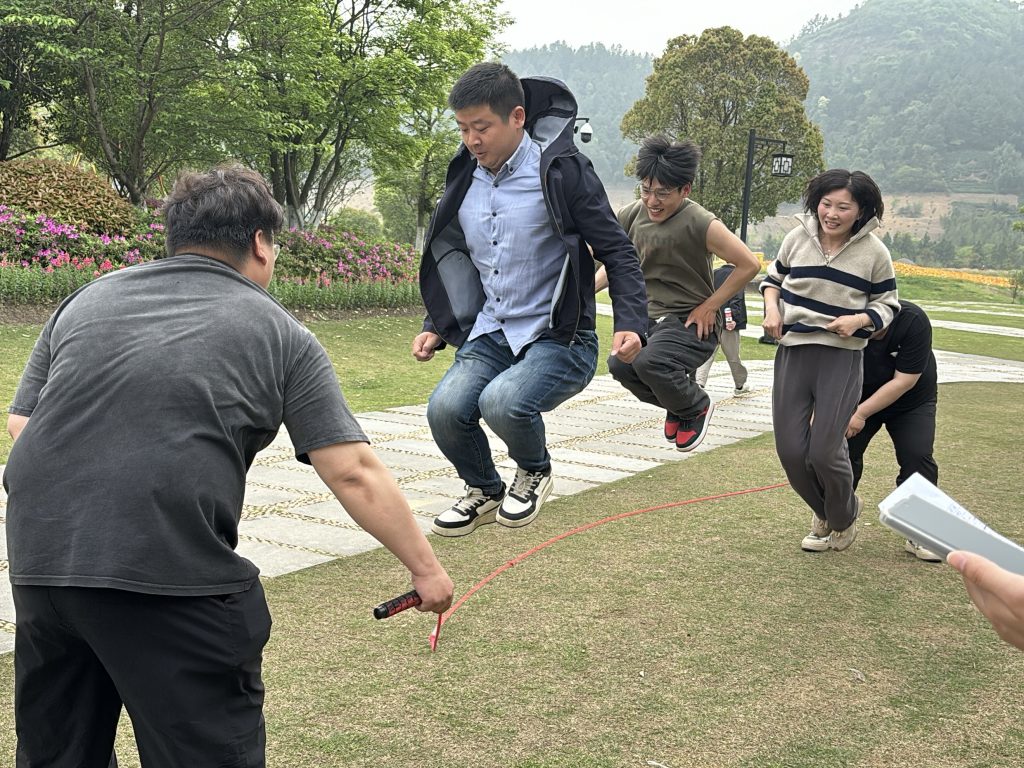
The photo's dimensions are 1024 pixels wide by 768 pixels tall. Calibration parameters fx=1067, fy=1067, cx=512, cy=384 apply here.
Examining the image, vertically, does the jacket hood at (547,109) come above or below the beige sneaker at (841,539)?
above

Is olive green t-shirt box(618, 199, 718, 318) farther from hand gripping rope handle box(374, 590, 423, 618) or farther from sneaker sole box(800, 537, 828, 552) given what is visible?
hand gripping rope handle box(374, 590, 423, 618)

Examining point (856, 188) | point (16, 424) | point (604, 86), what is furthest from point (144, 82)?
point (604, 86)

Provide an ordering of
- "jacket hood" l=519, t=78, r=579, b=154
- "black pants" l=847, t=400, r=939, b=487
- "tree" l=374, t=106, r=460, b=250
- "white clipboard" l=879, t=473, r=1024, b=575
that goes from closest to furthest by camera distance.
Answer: "white clipboard" l=879, t=473, r=1024, b=575 < "jacket hood" l=519, t=78, r=579, b=154 < "black pants" l=847, t=400, r=939, b=487 < "tree" l=374, t=106, r=460, b=250

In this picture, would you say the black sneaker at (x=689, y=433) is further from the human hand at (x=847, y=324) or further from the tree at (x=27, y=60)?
the tree at (x=27, y=60)

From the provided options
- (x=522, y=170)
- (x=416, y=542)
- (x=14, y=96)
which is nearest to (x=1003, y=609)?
(x=416, y=542)

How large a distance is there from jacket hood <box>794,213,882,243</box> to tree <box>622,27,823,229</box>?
45153 millimetres

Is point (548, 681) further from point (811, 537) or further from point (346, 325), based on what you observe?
point (346, 325)

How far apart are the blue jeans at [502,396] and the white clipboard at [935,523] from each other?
2663 mm

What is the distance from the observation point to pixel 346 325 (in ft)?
53.6

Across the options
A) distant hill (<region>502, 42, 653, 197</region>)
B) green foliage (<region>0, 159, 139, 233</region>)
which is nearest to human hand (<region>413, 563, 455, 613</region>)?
green foliage (<region>0, 159, 139, 233</region>)

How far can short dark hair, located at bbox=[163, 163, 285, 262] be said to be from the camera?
2357 millimetres

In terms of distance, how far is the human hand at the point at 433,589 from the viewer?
247 centimetres

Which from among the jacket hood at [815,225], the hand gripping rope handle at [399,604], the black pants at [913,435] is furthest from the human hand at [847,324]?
the hand gripping rope handle at [399,604]

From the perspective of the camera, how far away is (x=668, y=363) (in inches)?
212
